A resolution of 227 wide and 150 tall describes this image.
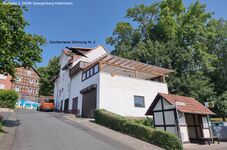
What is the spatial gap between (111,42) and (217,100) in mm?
23918

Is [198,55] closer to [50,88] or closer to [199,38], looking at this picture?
[199,38]

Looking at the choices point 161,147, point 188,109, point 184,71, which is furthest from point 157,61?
point 161,147

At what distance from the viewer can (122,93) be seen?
2042 centimetres

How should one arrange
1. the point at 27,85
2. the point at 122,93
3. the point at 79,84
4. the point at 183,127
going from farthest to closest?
the point at 27,85
the point at 79,84
the point at 122,93
the point at 183,127

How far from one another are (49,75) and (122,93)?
102 ft

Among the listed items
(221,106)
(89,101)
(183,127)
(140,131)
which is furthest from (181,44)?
(140,131)

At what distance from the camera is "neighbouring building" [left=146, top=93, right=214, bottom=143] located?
509 inches

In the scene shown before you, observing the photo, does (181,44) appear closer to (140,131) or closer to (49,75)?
(140,131)

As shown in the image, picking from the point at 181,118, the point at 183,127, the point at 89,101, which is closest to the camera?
the point at 183,127

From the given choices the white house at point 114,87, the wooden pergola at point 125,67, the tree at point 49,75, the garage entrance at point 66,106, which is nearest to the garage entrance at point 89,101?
the white house at point 114,87

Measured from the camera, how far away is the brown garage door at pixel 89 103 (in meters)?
19.9

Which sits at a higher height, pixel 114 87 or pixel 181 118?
pixel 114 87

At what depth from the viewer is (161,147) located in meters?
10.5

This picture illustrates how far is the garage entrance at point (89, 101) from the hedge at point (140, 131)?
281 cm
